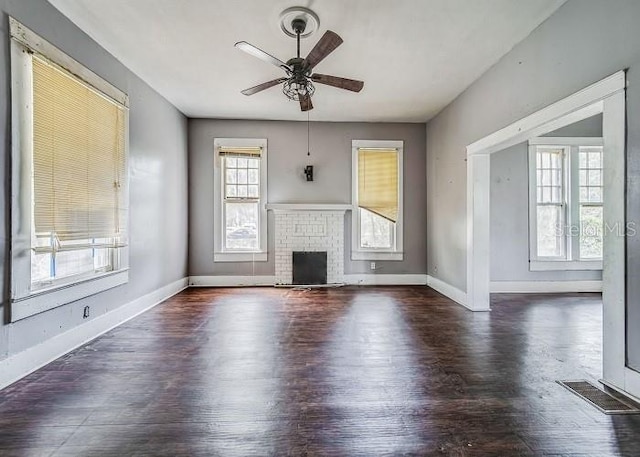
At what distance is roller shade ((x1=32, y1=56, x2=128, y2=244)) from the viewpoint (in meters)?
2.70

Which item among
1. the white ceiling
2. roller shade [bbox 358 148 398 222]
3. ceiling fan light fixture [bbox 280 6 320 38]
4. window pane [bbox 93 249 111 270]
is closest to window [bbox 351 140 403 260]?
roller shade [bbox 358 148 398 222]

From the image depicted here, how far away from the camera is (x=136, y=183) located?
4.24 metres

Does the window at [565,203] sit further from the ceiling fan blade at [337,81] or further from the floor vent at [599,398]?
the ceiling fan blade at [337,81]

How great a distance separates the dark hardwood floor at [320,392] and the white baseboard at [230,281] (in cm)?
203

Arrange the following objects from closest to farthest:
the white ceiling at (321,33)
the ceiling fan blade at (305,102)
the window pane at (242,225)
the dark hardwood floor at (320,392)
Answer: the dark hardwood floor at (320,392) < the white ceiling at (321,33) < the ceiling fan blade at (305,102) < the window pane at (242,225)

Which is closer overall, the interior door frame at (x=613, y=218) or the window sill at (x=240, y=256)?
the interior door frame at (x=613, y=218)

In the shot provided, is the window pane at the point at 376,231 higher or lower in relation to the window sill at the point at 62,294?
higher

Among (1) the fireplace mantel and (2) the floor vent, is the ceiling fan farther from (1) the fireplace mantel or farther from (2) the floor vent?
(2) the floor vent

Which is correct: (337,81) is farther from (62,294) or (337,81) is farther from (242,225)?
(242,225)

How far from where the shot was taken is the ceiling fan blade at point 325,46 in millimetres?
2634

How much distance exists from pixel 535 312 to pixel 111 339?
4.92 m

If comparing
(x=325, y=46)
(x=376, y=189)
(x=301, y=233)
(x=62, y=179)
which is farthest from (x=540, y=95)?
(x=62, y=179)

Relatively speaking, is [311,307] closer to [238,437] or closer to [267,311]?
[267,311]

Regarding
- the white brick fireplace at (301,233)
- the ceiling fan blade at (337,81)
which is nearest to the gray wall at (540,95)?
the ceiling fan blade at (337,81)
